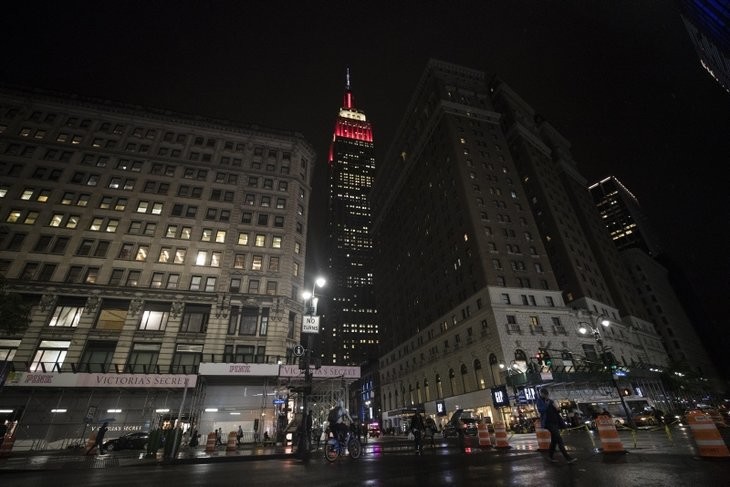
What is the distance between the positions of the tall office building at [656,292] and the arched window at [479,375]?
5064cm

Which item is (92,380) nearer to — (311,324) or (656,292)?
(311,324)

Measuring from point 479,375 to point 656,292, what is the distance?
91931 millimetres

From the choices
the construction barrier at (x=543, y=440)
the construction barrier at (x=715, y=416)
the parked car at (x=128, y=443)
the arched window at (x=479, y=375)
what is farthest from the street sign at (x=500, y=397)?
Answer: the parked car at (x=128, y=443)

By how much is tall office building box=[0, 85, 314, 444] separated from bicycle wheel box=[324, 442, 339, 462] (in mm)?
18685

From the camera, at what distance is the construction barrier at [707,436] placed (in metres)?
8.37

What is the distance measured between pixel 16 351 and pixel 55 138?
2831 cm

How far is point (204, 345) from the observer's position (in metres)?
34.8

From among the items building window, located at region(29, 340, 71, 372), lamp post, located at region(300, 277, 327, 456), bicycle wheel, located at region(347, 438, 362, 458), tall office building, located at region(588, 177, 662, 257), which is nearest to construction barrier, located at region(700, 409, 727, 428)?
bicycle wheel, located at region(347, 438, 362, 458)

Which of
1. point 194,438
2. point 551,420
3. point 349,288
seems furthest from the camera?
point 349,288

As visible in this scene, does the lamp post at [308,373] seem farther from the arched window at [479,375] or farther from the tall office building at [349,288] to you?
the tall office building at [349,288]

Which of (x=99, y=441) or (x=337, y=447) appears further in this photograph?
(x=99, y=441)

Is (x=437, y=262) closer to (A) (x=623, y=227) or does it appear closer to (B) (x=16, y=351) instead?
(B) (x=16, y=351)

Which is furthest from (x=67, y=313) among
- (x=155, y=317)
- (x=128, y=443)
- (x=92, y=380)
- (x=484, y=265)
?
(x=484, y=265)

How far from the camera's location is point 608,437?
1117 cm
